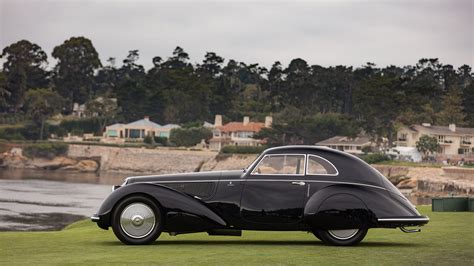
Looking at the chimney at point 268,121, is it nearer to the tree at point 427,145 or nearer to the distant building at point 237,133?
the distant building at point 237,133

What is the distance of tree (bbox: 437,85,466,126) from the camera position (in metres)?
132

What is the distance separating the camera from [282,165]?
510 inches

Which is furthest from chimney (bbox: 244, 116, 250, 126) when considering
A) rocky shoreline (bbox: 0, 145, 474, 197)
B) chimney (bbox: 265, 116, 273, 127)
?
rocky shoreline (bbox: 0, 145, 474, 197)

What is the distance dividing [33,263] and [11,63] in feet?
548

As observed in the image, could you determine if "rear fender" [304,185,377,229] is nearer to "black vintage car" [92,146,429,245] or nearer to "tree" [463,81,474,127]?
"black vintage car" [92,146,429,245]

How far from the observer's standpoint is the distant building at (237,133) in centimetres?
13762

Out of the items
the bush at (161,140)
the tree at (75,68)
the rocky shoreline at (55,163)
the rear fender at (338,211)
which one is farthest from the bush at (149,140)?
the rear fender at (338,211)

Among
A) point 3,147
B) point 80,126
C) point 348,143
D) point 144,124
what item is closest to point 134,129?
→ point 144,124

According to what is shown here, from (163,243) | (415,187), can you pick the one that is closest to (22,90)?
(415,187)

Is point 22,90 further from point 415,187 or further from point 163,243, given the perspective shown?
point 163,243

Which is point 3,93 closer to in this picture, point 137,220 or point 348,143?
point 348,143

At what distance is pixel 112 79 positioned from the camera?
7328 inches

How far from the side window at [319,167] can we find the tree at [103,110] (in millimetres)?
144295

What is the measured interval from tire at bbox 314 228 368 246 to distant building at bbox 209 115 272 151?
121975mm
